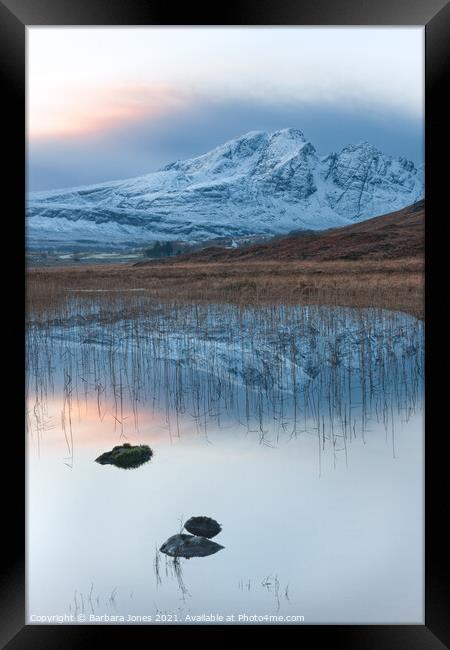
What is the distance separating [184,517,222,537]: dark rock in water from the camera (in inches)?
176

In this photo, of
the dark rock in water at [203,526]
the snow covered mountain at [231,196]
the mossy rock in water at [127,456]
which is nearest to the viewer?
the dark rock in water at [203,526]

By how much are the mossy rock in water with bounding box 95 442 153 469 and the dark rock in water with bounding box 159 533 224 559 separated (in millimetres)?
837

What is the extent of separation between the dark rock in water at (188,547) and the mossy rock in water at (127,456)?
0.84 m

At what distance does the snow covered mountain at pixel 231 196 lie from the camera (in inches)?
345

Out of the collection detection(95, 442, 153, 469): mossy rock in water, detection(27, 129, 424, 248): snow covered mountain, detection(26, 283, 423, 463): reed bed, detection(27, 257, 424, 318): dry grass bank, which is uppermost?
detection(27, 129, 424, 248): snow covered mountain

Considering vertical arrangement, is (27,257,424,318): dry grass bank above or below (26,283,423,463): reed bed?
above

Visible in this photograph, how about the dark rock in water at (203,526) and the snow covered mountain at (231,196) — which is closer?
the dark rock in water at (203,526)

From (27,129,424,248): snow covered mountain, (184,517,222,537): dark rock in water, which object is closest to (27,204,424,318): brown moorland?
(27,129,424,248): snow covered mountain

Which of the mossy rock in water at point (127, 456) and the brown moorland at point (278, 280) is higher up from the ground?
the brown moorland at point (278, 280)

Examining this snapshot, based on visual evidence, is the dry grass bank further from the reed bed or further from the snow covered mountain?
the snow covered mountain

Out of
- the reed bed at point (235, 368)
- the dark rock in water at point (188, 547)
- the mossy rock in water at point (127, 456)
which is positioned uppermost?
the reed bed at point (235, 368)
